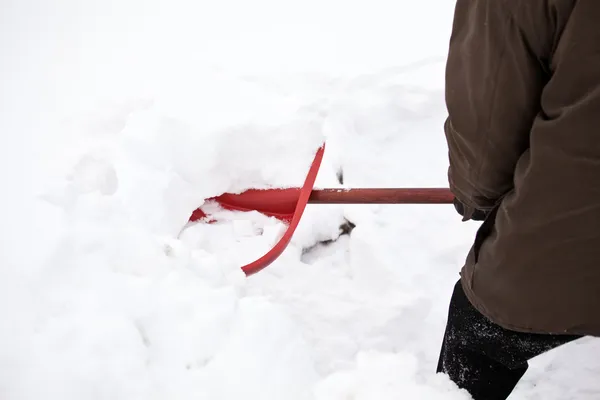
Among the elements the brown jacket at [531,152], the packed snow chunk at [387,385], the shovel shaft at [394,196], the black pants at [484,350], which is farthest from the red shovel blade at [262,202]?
the brown jacket at [531,152]

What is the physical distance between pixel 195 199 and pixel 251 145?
0.35 m

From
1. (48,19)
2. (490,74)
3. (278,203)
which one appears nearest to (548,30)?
(490,74)

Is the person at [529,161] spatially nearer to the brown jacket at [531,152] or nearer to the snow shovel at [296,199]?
the brown jacket at [531,152]

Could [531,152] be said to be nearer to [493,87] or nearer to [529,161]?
[529,161]

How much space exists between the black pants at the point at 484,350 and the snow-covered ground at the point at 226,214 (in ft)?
0.16

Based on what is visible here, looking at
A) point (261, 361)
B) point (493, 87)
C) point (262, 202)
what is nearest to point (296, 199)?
point (262, 202)

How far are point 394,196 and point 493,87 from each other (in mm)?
1010

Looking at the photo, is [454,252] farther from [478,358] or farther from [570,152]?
[570,152]

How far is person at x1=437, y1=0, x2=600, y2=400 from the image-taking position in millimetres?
733

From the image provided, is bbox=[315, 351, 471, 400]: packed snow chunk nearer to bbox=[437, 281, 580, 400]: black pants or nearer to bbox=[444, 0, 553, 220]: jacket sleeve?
bbox=[437, 281, 580, 400]: black pants

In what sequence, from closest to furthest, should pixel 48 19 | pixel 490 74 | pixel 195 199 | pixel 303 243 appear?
1. pixel 490 74
2. pixel 195 199
3. pixel 303 243
4. pixel 48 19

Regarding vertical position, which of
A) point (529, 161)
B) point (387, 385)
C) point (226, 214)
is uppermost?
point (529, 161)

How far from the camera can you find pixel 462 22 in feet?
3.02

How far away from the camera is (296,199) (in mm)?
2039
